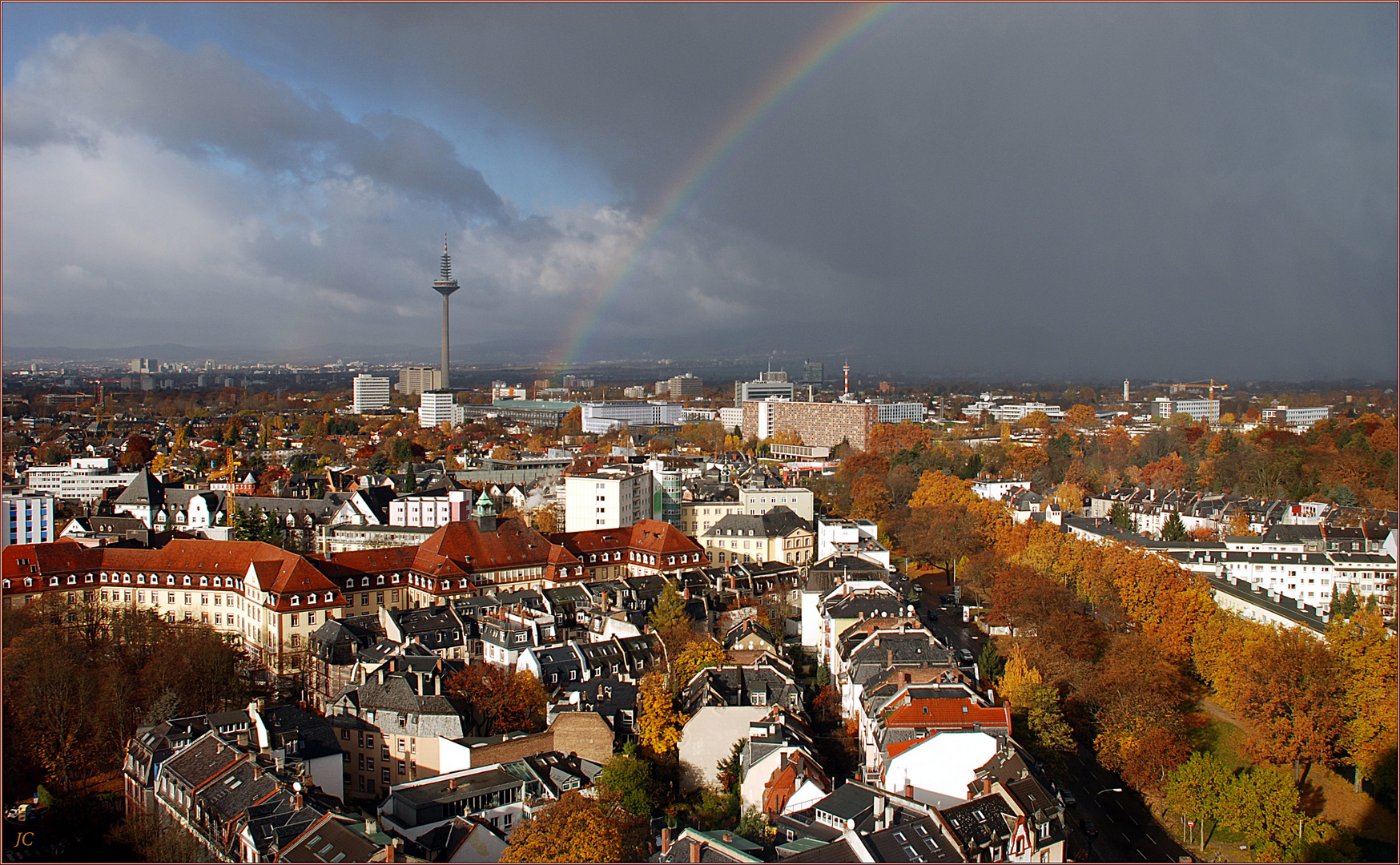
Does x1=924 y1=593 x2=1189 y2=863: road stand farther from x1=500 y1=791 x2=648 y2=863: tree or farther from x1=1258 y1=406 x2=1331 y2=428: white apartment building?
x1=1258 y1=406 x2=1331 y2=428: white apartment building

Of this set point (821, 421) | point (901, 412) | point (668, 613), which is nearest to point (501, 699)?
point (668, 613)

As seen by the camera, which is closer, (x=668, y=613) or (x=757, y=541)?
(x=668, y=613)

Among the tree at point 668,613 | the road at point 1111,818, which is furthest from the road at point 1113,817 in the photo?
the tree at point 668,613

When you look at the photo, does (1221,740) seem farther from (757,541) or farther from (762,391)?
(762,391)

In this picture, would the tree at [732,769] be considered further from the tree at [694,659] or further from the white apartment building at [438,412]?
the white apartment building at [438,412]

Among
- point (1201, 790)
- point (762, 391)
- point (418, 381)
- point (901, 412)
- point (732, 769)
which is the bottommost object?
point (1201, 790)

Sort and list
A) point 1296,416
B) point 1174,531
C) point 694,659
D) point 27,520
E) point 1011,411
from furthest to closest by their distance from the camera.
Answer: point 1011,411
point 1296,416
point 27,520
point 1174,531
point 694,659
